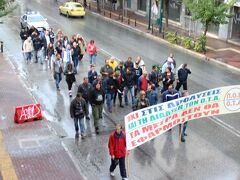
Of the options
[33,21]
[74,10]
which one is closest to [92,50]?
[33,21]

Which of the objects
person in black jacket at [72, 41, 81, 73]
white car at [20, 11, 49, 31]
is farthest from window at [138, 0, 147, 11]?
person in black jacket at [72, 41, 81, 73]

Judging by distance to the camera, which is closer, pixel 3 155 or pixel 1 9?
pixel 3 155

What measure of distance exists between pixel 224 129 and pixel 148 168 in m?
3.86

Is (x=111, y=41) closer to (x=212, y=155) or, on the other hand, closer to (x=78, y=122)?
(x=78, y=122)

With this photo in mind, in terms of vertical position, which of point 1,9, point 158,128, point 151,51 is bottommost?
point 151,51

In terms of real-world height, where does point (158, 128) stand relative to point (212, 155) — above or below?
above

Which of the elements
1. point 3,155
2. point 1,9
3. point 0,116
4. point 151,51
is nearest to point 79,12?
point 151,51

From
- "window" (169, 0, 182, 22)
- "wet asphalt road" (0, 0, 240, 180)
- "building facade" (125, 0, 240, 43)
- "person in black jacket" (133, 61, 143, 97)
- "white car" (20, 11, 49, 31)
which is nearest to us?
Result: "wet asphalt road" (0, 0, 240, 180)

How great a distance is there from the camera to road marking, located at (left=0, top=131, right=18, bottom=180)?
11430 millimetres

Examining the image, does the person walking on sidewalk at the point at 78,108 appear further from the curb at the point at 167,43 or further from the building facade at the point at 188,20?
the building facade at the point at 188,20

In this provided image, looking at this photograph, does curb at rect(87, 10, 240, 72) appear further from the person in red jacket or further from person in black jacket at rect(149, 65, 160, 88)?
the person in red jacket

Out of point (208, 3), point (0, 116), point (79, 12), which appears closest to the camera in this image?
point (0, 116)

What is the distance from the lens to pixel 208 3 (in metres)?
26.1

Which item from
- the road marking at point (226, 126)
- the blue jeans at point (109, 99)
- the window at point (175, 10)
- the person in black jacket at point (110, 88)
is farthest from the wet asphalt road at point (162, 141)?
the window at point (175, 10)
